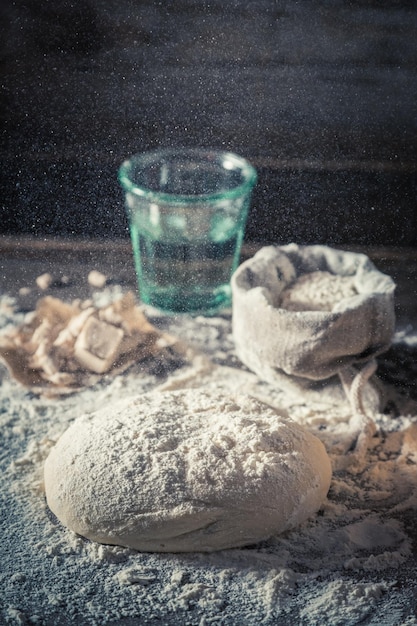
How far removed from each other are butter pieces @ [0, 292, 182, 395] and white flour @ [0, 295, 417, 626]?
0.37 feet

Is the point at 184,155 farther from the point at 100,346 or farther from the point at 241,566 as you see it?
the point at 241,566

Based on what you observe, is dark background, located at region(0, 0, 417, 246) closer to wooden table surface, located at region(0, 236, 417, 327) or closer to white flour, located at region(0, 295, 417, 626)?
wooden table surface, located at region(0, 236, 417, 327)

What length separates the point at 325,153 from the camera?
3.14 ft

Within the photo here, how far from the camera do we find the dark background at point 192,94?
88 centimetres

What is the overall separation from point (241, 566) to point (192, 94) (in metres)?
0.47

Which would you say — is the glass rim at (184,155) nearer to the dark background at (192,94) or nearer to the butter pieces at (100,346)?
the dark background at (192,94)

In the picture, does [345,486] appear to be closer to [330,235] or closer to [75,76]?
[330,235]

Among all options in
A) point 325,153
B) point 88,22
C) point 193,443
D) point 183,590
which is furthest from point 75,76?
point 183,590

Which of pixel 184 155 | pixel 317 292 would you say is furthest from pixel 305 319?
pixel 184 155

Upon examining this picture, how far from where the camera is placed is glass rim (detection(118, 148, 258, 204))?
937 millimetres

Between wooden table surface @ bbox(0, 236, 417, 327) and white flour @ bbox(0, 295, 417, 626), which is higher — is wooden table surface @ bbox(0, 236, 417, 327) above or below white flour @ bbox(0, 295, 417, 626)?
above

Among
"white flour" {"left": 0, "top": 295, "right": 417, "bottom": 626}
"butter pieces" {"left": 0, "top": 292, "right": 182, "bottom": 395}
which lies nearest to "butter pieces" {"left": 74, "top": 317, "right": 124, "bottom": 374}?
"butter pieces" {"left": 0, "top": 292, "right": 182, "bottom": 395}

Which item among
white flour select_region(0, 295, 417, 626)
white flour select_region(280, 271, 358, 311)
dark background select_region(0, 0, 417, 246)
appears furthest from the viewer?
white flour select_region(280, 271, 358, 311)

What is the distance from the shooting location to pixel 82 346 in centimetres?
104
